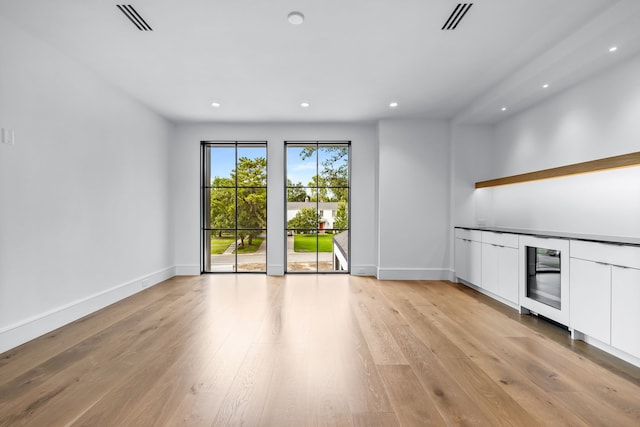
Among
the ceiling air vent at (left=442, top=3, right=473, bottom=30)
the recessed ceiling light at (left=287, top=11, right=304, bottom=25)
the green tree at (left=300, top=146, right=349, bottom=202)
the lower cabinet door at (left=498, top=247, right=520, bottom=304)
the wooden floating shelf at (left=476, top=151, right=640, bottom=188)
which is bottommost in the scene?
the lower cabinet door at (left=498, top=247, right=520, bottom=304)

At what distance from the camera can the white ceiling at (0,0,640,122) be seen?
102 inches

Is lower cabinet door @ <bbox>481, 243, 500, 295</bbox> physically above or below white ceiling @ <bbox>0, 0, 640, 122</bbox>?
below

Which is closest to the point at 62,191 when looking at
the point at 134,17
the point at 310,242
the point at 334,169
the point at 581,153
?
the point at 134,17

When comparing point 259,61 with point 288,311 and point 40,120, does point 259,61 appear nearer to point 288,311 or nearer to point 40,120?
point 40,120

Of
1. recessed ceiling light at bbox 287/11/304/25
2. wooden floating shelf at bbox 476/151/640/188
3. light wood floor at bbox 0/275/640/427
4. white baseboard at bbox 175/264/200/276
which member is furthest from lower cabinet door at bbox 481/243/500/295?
white baseboard at bbox 175/264/200/276

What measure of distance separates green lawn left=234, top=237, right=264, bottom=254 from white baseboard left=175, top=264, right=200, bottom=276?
0.83 meters

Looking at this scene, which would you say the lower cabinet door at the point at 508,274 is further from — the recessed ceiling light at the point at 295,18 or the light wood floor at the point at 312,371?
the recessed ceiling light at the point at 295,18

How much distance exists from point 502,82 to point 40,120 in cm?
515

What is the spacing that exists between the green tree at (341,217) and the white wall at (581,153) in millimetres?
2656

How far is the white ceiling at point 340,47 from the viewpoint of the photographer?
2.60 metres

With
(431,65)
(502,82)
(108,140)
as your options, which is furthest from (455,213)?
(108,140)

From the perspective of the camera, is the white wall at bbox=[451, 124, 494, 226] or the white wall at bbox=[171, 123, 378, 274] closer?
the white wall at bbox=[451, 124, 494, 226]

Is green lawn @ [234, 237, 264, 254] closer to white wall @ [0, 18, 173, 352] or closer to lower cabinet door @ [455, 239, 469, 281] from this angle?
white wall @ [0, 18, 173, 352]

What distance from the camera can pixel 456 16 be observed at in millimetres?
2699
